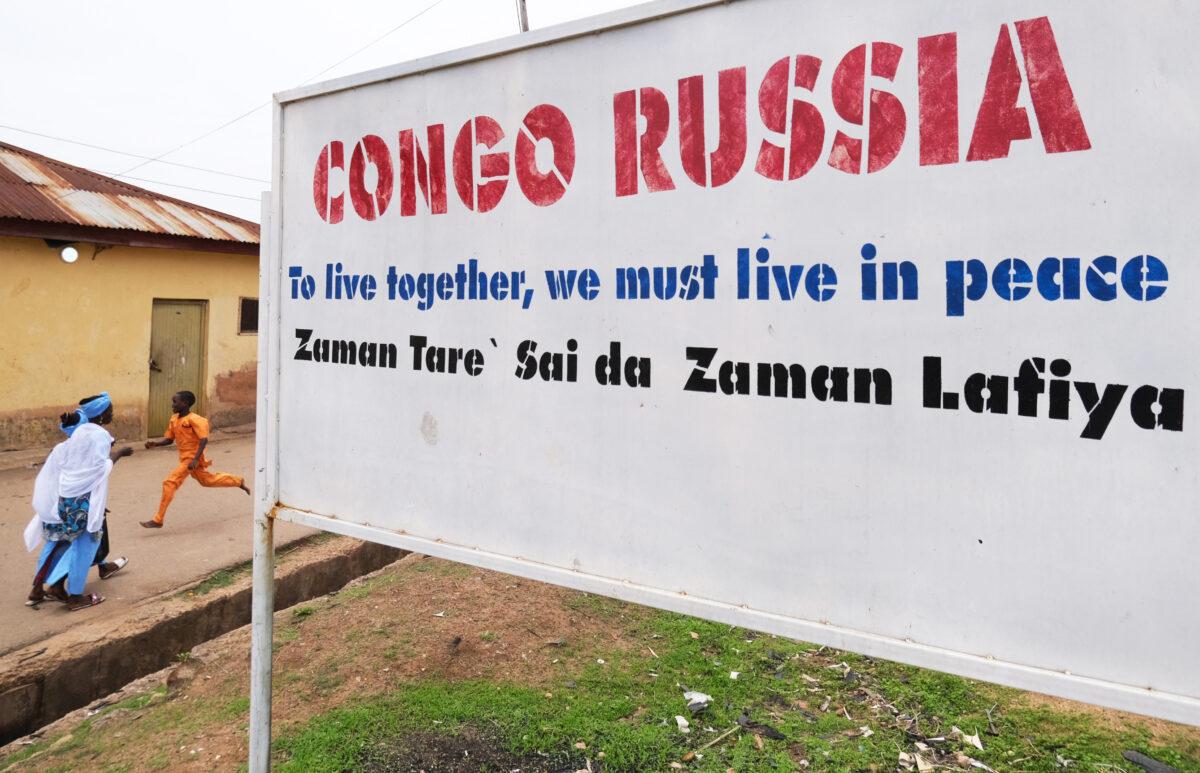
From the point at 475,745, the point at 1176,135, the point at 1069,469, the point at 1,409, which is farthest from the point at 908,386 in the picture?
the point at 1,409

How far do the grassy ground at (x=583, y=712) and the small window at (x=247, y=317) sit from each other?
9.31 metres

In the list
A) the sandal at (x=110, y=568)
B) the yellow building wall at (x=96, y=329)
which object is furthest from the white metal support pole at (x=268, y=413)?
the yellow building wall at (x=96, y=329)

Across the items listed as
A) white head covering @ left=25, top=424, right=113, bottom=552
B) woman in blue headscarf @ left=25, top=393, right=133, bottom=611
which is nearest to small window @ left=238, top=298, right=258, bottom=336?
woman in blue headscarf @ left=25, top=393, right=133, bottom=611

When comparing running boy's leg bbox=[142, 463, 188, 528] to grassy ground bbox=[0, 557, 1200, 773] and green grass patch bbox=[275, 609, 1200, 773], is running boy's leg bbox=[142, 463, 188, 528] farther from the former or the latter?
green grass patch bbox=[275, 609, 1200, 773]

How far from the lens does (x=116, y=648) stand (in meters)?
4.12

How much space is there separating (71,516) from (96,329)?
262 inches

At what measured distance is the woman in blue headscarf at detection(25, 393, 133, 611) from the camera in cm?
471

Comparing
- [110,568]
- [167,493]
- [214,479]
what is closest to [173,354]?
[214,479]

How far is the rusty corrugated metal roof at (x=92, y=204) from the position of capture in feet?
30.9

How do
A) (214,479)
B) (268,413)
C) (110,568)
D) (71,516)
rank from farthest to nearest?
(214,479), (110,568), (71,516), (268,413)

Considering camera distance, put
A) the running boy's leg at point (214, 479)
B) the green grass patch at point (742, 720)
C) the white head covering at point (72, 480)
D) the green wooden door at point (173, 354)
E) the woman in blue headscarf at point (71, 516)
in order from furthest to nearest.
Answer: the green wooden door at point (173, 354)
the running boy's leg at point (214, 479)
the white head covering at point (72, 480)
the woman in blue headscarf at point (71, 516)
the green grass patch at point (742, 720)

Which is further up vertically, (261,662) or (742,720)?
(261,662)

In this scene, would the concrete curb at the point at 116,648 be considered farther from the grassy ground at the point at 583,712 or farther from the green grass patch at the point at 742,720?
the green grass patch at the point at 742,720

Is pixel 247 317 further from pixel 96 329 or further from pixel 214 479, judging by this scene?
pixel 214 479
